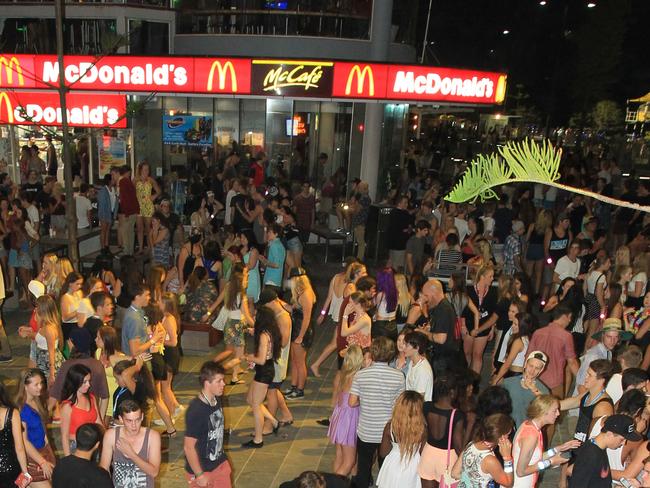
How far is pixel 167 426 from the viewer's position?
7.51 m

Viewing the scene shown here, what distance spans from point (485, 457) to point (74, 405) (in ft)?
11.2

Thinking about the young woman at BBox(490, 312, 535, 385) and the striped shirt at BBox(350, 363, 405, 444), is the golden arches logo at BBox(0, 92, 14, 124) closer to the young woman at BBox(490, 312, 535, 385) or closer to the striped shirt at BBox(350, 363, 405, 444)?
the striped shirt at BBox(350, 363, 405, 444)

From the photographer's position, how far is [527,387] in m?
6.32

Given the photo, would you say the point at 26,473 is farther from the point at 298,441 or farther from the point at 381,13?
the point at 381,13

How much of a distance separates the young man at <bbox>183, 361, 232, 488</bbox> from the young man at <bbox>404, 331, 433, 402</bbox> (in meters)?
1.82

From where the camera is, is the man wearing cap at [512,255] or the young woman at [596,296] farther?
the man wearing cap at [512,255]

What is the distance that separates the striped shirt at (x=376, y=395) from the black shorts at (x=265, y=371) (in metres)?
1.44

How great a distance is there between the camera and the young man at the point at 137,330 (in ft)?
23.5

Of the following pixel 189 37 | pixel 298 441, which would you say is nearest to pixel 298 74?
pixel 189 37

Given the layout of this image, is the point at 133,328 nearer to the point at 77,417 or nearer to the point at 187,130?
the point at 77,417

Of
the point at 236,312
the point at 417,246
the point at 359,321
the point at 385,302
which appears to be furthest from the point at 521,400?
the point at 417,246

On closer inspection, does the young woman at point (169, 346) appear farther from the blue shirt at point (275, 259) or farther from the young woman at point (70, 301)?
the blue shirt at point (275, 259)

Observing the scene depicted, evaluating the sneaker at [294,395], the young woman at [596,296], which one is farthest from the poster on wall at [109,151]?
the young woman at [596,296]

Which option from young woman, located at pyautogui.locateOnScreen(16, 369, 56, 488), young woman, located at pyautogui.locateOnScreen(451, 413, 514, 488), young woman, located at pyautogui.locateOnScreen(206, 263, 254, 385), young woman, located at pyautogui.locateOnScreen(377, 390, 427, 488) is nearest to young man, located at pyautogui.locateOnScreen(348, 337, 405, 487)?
young woman, located at pyautogui.locateOnScreen(377, 390, 427, 488)
